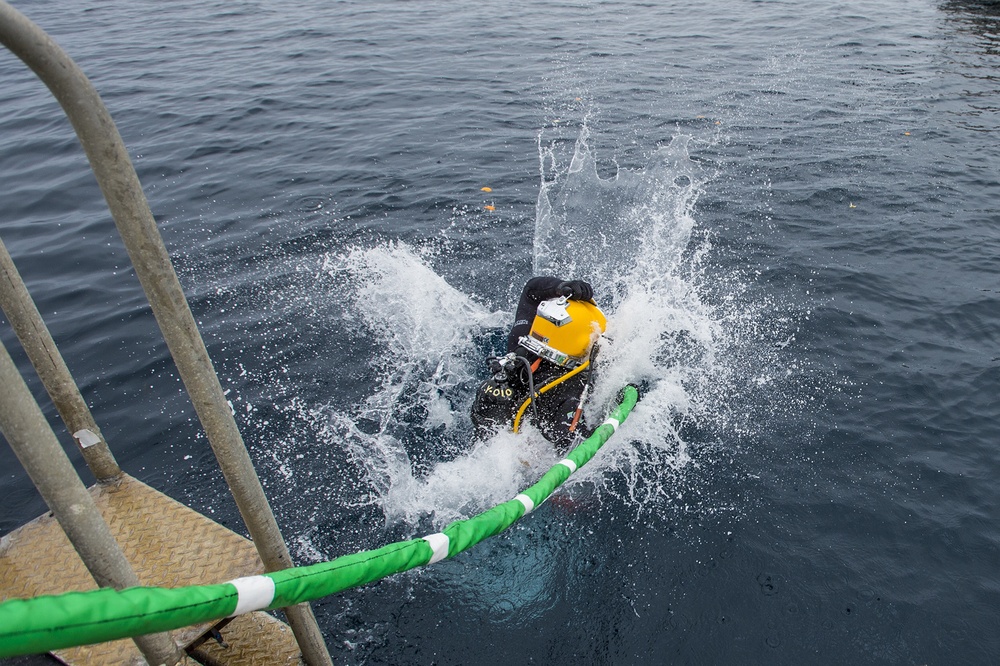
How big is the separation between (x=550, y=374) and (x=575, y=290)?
35.5 inches

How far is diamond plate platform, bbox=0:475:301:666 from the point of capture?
4.25 m

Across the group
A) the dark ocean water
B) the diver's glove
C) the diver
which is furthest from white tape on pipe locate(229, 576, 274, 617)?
the diver's glove

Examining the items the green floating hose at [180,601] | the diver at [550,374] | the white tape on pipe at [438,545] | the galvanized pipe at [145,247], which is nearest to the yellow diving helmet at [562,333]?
the diver at [550,374]

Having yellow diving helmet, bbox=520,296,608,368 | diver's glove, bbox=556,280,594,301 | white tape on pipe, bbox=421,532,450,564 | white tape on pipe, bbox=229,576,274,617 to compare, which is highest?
white tape on pipe, bbox=229,576,274,617

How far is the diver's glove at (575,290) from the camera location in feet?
23.0

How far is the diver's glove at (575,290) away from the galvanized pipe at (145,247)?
13.6 ft

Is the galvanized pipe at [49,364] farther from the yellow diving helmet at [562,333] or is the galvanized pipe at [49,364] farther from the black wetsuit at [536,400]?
the yellow diving helmet at [562,333]

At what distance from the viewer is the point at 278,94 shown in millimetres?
17203

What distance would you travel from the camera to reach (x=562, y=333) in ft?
22.2

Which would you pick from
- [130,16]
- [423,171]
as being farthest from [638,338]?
[130,16]

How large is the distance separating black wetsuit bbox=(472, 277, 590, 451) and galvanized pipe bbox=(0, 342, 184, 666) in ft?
12.3

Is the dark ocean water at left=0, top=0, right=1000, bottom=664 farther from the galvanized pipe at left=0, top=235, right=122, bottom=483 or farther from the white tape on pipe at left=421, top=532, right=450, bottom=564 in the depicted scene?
the white tape on pipe at left=421, top=532, right=450, bottom=564

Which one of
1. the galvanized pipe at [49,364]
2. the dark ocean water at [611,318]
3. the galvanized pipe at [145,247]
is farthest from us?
the dark ocean water at [611,318]

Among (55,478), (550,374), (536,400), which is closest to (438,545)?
(55,478)
